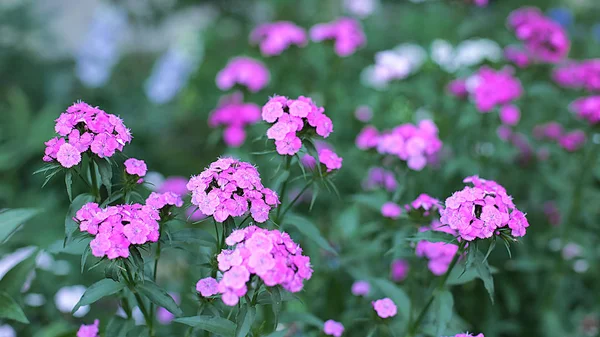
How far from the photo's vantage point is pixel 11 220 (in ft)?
5.53

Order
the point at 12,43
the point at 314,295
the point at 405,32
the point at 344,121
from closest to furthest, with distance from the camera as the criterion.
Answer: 1. the point at 314,295
2. the point at 344,121
3. the point at 12,43
4. the point at 405,32

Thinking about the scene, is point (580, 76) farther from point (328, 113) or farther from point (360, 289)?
point (360, 289)

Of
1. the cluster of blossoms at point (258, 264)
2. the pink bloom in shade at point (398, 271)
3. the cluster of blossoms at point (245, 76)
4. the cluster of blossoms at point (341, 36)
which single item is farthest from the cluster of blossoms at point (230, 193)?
the cluster of blossoms at point (341, 36)

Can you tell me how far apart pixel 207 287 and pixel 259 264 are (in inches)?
8.7

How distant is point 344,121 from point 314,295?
4.14 ft

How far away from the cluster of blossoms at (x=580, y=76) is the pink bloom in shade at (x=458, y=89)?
521mm

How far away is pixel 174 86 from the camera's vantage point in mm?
4430

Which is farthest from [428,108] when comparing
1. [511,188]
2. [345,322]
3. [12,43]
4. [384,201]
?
[12,43]

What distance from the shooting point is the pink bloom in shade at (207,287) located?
129cm

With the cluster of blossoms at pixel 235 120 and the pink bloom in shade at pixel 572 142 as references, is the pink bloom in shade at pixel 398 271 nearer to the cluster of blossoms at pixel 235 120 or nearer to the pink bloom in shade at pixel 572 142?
the cluster of blossoms at pixel 235 120

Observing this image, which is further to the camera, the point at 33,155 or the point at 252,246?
the point at 33,155

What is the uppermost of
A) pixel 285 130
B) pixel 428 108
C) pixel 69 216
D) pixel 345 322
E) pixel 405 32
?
pixel 285 130

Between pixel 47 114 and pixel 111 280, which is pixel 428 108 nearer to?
pixel 111 280

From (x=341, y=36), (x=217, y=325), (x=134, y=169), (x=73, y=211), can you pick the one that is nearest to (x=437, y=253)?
(x=217, y=325)
